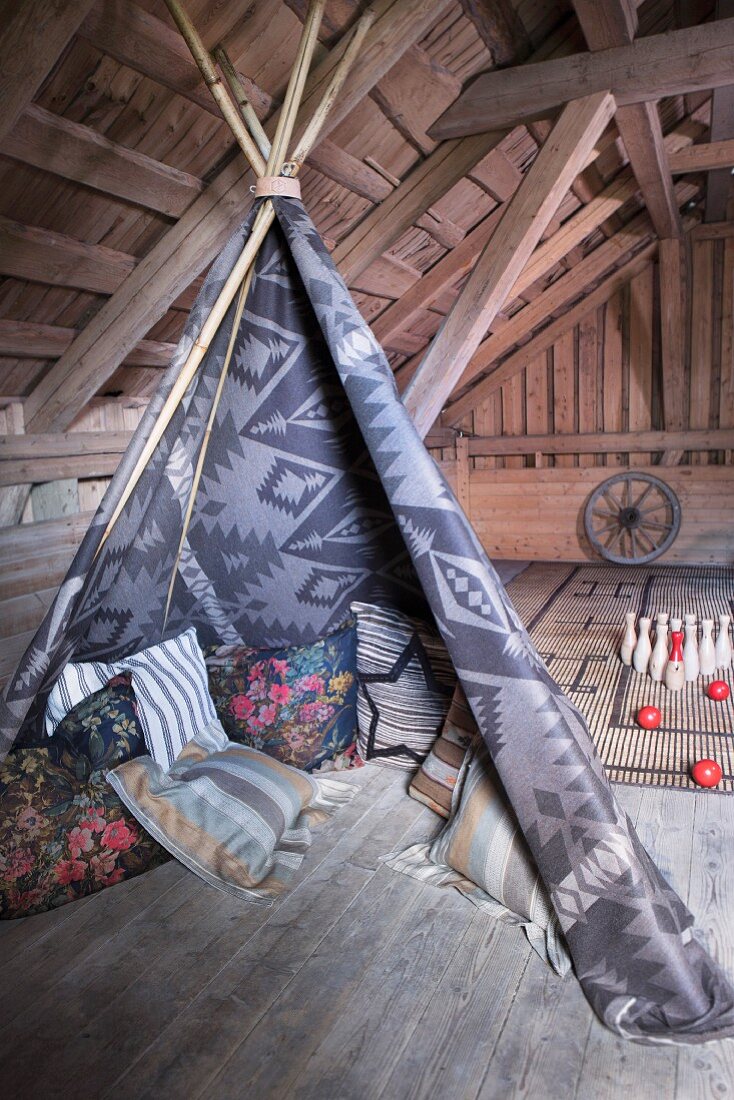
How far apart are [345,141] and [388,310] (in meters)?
1.49

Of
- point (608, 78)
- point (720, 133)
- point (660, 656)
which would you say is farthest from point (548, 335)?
point (660, 656)

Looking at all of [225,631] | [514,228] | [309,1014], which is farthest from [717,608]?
[309,1014]

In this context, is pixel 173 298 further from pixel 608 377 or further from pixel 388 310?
pixel 608 377

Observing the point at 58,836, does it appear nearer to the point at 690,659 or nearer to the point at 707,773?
the point at 707,773

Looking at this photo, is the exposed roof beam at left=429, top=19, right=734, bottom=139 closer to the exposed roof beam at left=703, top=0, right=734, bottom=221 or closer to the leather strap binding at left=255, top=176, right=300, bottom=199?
the exposed roof beam at left=703, top=0, right=734, bottom=221

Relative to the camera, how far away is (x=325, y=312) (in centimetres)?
183

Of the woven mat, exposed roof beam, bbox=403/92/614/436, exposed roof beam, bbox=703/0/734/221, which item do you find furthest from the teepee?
exposed roof beam, bbox=703/0/734/221

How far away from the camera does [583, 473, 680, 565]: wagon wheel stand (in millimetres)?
6059

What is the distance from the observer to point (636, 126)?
10.8 ft

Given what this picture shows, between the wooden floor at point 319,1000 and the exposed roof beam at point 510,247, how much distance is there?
1.97 meters

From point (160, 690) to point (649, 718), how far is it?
1.70 meters

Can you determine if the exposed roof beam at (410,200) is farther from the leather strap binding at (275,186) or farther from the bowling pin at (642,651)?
the bowling pin at (642,651)

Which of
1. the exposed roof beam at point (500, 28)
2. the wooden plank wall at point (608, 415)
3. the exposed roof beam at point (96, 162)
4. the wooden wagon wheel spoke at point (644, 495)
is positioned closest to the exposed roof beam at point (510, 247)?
the exposed roof beam at point (500, 28)

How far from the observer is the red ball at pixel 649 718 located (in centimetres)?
281
